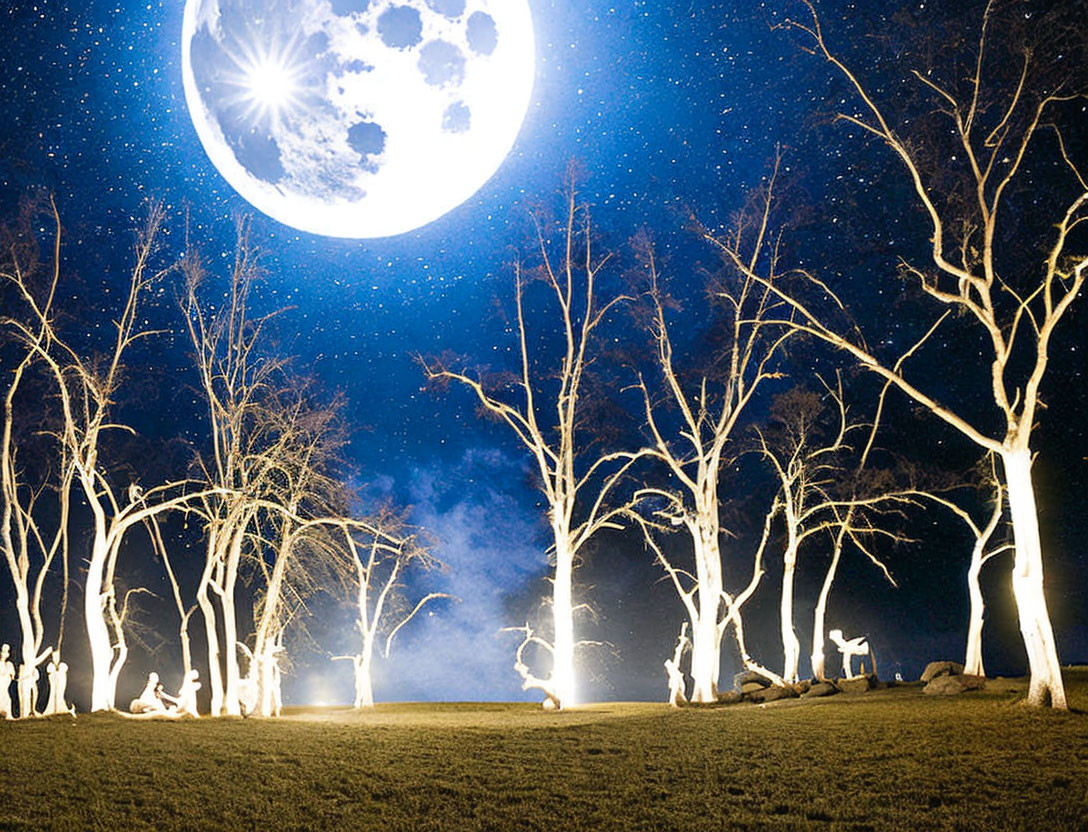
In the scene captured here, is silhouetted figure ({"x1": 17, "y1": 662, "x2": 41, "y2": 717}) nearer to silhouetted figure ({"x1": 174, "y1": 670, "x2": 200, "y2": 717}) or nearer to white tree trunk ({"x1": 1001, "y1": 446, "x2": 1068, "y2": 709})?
silhouetted figure ({"x1": 174, "y1": 670, "x2": 200, "y2": 717})

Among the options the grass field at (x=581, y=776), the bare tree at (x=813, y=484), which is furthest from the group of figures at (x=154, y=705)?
the bare tree at (x=813, y=484)

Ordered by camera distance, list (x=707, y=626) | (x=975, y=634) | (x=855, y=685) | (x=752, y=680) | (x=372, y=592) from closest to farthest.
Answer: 1. (x=855, y=685)
2. (x=707, y=626)
3. (x=975, y=634)
4. (x=752, y=680)
5. (x=372, y=592)

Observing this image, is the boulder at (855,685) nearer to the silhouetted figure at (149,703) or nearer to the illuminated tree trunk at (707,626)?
the illuminated tree trunk at (707,626)

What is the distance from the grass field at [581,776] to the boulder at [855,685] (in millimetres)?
8021

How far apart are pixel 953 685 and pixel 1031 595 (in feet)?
19.7

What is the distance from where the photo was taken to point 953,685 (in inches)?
683

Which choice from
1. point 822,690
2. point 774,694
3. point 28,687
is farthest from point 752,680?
point 28,687

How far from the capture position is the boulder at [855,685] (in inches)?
829

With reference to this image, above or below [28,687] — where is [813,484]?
above

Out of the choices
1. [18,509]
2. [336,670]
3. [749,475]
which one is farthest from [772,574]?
Answer: [18,509]

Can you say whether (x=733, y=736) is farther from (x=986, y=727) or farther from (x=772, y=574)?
(x=772, y=574)

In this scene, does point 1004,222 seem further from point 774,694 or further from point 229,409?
point 229,409

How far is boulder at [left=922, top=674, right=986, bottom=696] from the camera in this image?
17.2m

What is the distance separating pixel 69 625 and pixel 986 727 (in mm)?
39911
